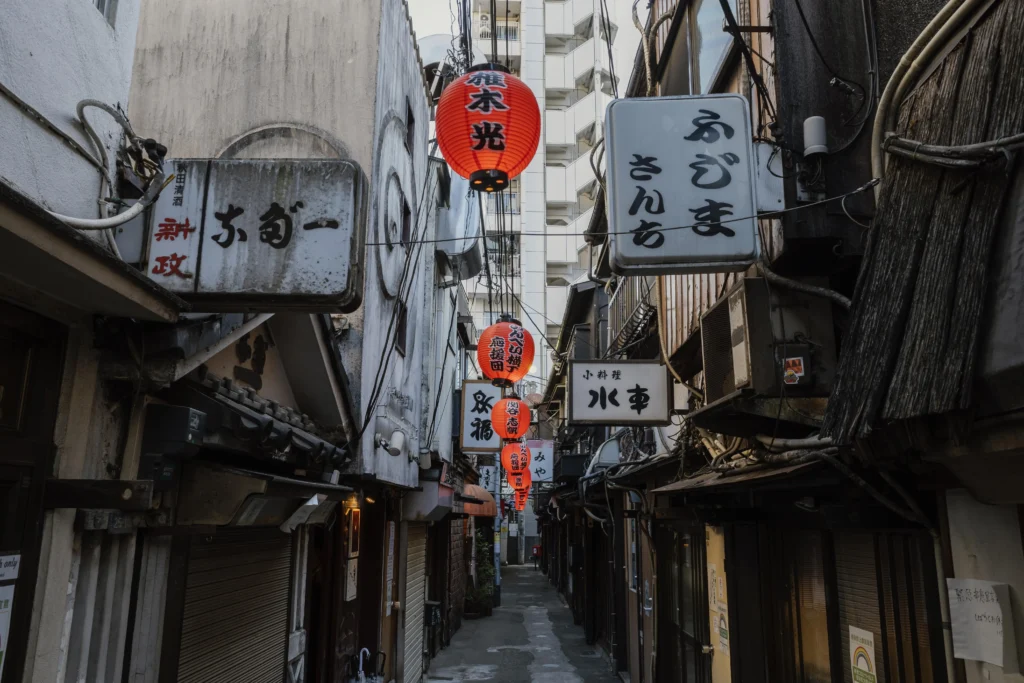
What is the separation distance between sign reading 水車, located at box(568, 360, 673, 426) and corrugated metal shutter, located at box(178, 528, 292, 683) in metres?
5.20

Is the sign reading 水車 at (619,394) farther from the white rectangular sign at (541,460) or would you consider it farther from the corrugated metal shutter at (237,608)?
the white rectangular sign at (541,460)

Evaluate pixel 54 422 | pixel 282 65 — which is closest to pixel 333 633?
pixel 54 422

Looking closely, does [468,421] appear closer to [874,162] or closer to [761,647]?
[761,647]

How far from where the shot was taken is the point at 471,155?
7480 mm

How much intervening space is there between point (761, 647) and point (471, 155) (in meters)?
7.21

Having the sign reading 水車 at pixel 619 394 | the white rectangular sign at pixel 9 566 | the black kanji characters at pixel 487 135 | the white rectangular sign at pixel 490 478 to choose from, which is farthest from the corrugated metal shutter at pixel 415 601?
the white rectangular sign at pixel 490 478

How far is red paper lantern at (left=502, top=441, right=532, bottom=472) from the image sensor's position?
840 inches

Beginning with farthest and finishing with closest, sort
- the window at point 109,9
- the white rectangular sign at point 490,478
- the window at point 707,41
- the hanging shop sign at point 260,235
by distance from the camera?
the white rectangular sign at point 490,478
the window at point 707,41
the window at point 109,9
the hanging shop sign at point 260,235

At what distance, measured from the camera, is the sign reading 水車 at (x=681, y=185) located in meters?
6.38

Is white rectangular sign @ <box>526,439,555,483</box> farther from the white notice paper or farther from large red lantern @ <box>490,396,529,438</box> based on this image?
the white notice paper

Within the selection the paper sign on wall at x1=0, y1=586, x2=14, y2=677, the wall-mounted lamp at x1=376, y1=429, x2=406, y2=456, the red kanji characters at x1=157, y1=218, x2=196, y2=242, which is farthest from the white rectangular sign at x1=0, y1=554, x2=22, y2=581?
the wall-mounted lamp at x1=376, y1=429, x2=406, y2=456

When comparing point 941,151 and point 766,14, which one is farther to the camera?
point 766,14

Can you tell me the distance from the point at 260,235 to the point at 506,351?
10.1 meters

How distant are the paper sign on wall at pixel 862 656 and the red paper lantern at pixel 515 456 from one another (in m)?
14.6
